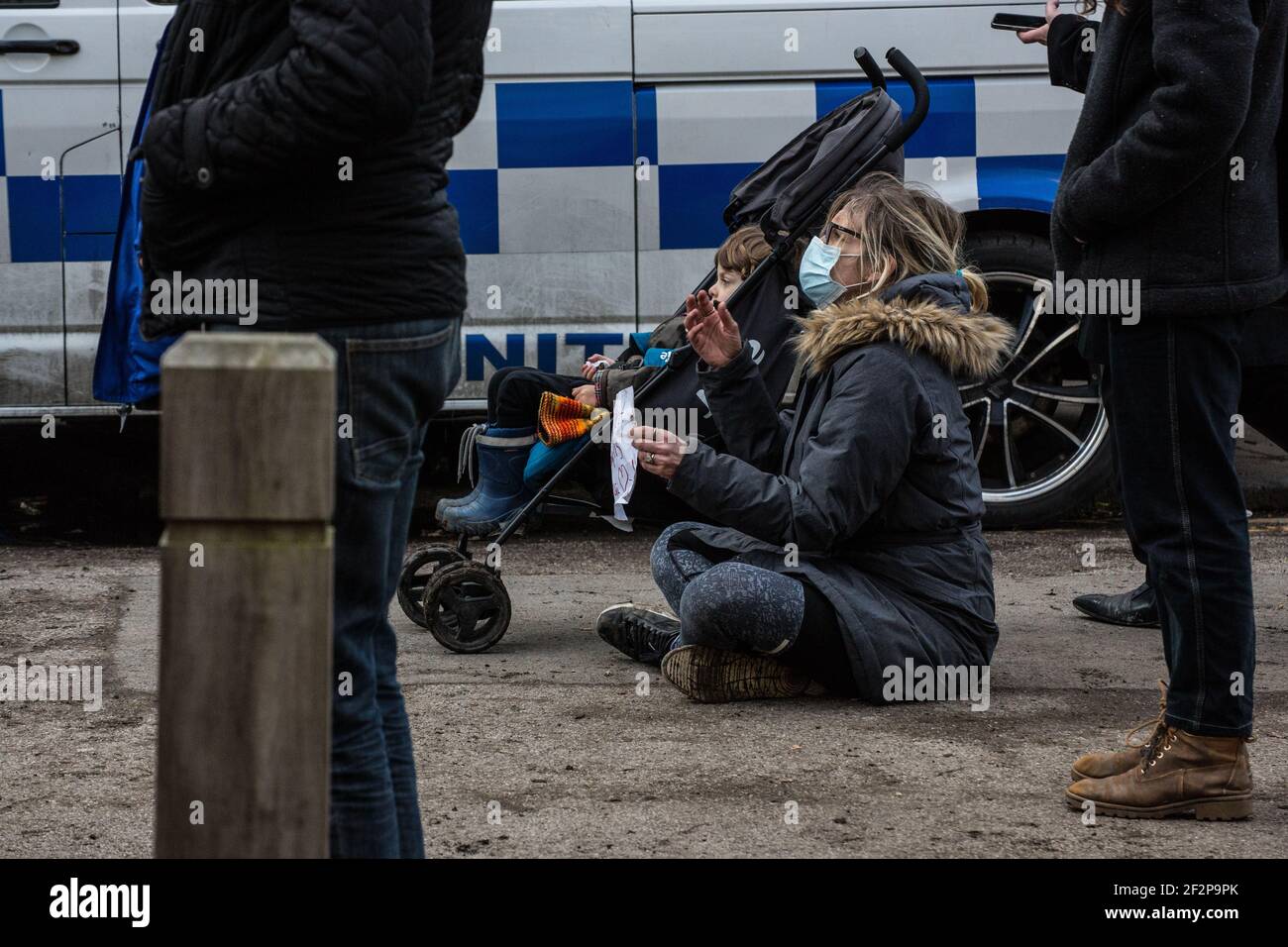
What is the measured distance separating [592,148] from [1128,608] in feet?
7.31

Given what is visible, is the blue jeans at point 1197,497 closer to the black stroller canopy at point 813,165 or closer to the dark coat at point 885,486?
the dark coat at point 885,486

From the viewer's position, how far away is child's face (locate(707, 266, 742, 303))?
14.4 ft

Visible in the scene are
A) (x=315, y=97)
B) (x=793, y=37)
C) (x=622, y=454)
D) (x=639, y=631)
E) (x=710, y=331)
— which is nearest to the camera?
(x=315, y=97)

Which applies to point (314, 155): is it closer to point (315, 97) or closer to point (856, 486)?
point (315, 97)

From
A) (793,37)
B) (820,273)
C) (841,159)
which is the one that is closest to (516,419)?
(820,273)

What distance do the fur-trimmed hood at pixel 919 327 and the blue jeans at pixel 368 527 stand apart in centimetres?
158

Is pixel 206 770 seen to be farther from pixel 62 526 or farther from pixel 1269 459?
pixel 1269 459

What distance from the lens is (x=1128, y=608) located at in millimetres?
4379

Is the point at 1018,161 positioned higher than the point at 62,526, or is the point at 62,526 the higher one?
the point at 1018,161

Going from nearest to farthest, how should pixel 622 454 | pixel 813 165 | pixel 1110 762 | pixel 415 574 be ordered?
1. pixel 1110 762
2. pixel 622 454
3. pixel 813 165
4. pixel 415 574

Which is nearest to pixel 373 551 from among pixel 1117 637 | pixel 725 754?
pixel 725 754

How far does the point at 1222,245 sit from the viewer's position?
8.84 feet

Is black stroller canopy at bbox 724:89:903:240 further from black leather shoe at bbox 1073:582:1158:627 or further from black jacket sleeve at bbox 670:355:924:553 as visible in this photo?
black leather shoe at bbox 1073:582:1158:627

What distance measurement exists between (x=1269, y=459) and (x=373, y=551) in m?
5.69
